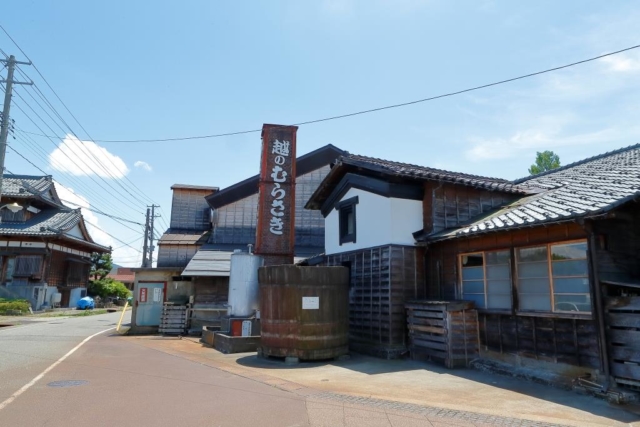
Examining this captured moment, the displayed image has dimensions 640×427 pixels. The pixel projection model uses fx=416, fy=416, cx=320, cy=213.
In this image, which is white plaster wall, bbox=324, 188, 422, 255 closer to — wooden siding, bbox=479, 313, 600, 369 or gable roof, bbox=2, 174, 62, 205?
wooden siding, bbox=479, 313, 600, 369

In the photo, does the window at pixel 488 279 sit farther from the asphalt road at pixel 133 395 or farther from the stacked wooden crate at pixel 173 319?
the stacked wooden crate at pixel 173 319

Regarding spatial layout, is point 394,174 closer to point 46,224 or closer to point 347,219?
point 347,219

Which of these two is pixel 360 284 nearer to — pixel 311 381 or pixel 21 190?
pixel 311 381

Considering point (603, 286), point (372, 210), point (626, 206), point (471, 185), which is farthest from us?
point (372, 210)

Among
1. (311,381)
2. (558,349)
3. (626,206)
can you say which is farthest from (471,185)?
(311,381)

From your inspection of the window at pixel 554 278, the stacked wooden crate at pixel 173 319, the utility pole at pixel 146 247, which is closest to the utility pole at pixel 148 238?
the utility pole at pixel 146 247

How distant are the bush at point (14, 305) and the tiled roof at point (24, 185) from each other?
912 centimetres

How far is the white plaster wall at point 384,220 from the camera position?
1281 cm

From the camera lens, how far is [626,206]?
866 centimetres

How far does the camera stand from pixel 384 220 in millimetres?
13055

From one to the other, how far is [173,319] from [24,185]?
2410 centimetres

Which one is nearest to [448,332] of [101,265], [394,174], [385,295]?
[385,295]

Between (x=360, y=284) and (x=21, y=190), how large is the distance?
109 feet

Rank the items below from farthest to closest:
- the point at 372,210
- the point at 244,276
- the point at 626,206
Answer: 1. the point at 244,276
2. the point at 372,210
3. the point at 626,206
